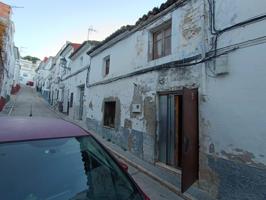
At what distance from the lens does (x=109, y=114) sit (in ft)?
34.1

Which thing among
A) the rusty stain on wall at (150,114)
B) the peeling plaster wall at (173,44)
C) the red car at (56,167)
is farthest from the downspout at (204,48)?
the red car at (56,167)

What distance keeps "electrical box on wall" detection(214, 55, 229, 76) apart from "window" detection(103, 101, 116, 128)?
601cm

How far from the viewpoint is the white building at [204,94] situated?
3854mm

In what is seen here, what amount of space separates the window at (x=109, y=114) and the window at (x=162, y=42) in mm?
3676

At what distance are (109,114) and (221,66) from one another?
6766 millimetres

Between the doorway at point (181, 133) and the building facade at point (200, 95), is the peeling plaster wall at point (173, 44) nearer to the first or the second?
the building facade at point (200, 95)

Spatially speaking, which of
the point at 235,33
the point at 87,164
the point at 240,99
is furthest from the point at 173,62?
the point at 87,164

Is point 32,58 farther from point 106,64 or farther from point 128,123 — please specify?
point 128,123

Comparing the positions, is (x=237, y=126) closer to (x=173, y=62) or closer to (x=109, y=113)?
(x=173, y=62)

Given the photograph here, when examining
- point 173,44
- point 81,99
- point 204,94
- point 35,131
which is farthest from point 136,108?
point 81,99

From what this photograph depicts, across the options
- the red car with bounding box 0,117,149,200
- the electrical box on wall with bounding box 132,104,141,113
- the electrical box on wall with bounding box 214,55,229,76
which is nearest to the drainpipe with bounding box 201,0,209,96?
the electrical box on wall with bounding box 214,55,229,76

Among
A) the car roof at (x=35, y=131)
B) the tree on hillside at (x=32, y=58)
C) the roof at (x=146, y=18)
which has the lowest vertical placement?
the car roof at (x=35, y=131)

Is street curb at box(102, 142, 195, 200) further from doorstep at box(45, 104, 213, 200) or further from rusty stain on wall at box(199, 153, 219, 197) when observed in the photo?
rusty stain on wall at box(199, 153, 219, 197)

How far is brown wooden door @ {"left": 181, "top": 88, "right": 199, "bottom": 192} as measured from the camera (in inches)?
174
